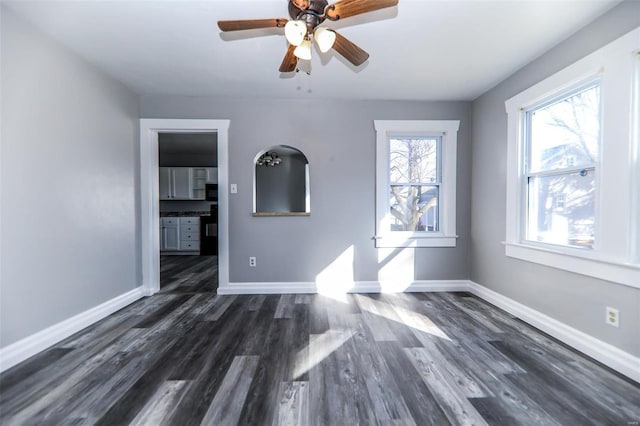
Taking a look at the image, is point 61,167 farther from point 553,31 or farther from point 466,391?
point 553,31

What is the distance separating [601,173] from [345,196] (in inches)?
83.3

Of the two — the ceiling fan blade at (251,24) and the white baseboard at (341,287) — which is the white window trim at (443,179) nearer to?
the white baseboard at (341,287)

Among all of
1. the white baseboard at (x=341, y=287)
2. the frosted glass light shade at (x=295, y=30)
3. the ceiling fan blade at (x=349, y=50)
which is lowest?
the white baseboard at (x=341, y=287)

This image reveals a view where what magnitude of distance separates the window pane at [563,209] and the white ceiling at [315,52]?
108 cm

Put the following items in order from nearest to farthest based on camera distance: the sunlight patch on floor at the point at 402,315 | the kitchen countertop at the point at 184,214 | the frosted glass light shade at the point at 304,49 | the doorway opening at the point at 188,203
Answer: the frosted glass light shade at the point at 304,49, the sunlight patch on floor at the point at 402,315, the doorway opening at the point at 188,203, the kitchen countertop at the point at 184,214

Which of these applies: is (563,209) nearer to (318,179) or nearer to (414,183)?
(414,183)

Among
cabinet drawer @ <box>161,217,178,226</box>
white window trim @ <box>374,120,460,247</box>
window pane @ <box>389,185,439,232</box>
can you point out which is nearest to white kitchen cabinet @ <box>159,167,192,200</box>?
cabinet drawer @ <box>161,217,178,226</box>

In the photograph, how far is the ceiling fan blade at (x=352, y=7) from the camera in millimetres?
1346

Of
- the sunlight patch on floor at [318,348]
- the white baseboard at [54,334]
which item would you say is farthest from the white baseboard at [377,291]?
the sunlight patch on floor at [318,348]

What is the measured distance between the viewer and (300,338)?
209cm

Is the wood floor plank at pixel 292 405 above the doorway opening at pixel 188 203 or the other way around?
the other way around

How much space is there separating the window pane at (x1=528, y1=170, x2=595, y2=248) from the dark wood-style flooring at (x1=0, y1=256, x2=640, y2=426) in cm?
81

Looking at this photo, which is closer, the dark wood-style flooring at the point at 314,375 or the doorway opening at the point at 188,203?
the dark wood-style flooring at the point at 314,375

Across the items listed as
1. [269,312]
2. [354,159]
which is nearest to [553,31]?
[354,159]
